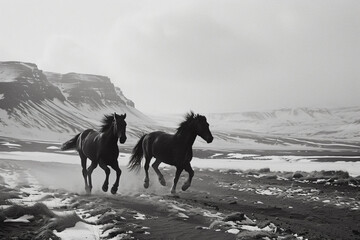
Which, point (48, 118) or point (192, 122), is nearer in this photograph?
point (192, 122)

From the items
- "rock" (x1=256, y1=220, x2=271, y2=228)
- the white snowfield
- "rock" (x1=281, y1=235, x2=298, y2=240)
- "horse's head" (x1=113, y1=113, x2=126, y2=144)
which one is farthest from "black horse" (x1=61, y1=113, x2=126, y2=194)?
the white snowfield

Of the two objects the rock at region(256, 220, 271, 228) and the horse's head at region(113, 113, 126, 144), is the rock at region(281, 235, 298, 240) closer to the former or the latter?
the rock at region(256, 220, 271, 228)

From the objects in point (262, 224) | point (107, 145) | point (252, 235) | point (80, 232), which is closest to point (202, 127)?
point (107, 145)

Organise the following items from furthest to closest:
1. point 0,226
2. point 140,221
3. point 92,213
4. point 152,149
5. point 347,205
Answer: point 152,149, point 347,205, point 92,213, point 140,221, point 0,226

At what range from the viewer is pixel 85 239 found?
21.0 feet

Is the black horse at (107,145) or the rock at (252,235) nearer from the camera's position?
the rock at (252,235)

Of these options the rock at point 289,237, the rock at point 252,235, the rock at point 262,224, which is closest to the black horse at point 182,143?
the rock at point 262,224

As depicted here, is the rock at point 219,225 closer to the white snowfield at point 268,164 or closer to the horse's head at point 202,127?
the horse's head at point 202,127

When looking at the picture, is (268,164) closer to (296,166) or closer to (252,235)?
(296,166)

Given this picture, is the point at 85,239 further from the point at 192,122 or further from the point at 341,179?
the point at 341,179

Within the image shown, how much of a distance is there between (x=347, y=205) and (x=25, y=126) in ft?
536

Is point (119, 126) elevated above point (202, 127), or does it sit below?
below

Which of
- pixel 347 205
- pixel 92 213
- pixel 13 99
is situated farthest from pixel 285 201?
pixel 13 99

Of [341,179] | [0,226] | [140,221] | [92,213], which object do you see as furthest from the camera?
[341,179]
